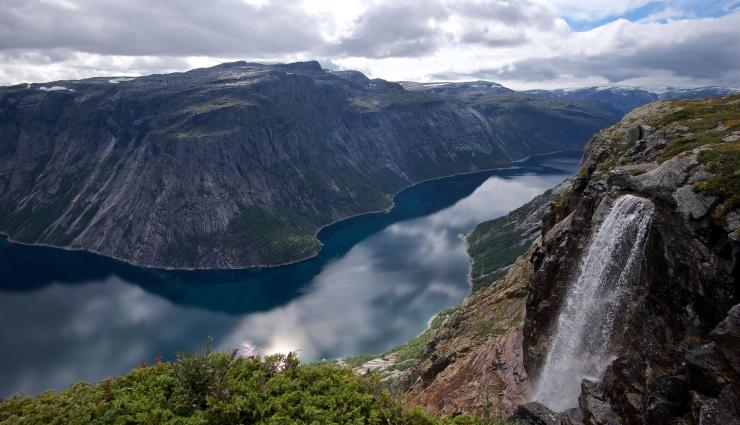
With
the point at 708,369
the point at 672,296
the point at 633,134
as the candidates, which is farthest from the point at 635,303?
the point at 633,134

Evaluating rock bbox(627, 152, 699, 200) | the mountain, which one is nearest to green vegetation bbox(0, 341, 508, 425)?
the mountain

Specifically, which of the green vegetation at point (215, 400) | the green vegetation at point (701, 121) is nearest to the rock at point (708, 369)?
the green vegetation at point (215, 400)

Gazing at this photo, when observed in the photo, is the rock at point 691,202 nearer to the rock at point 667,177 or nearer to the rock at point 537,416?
the rock at point 667,177

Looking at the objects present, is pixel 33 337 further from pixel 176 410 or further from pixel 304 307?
pixel 176 410

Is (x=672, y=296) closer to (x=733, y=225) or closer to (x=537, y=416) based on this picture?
(x=733, y=225)

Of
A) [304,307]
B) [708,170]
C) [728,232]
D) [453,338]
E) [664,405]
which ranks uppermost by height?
[708,170]

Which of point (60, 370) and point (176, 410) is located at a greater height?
point (176, 410)

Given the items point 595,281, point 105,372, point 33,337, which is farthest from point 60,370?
point 595,281
